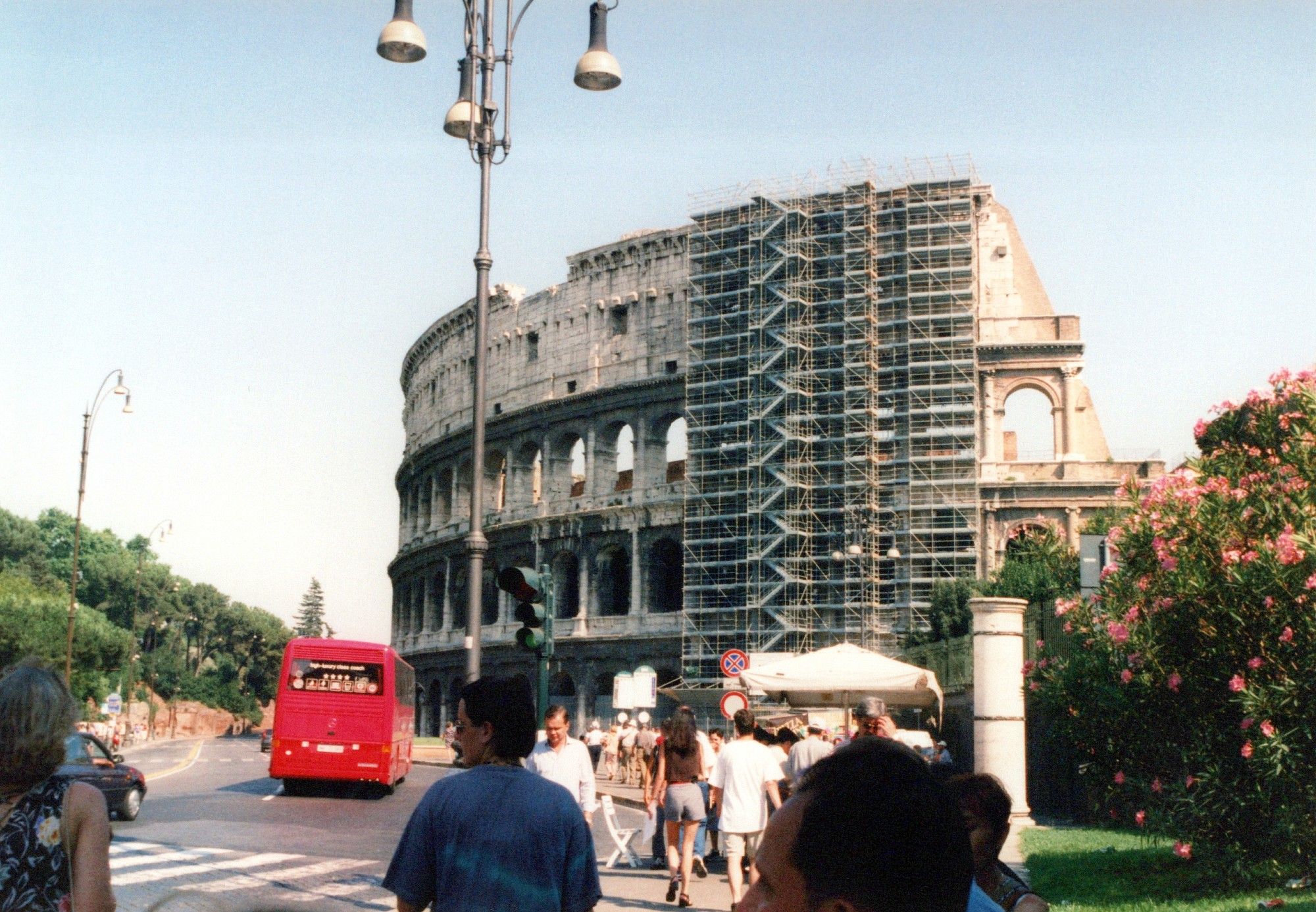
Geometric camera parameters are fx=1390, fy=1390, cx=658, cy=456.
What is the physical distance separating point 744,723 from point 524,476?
143 ft

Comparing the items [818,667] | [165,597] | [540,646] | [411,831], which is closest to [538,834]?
[411,831]

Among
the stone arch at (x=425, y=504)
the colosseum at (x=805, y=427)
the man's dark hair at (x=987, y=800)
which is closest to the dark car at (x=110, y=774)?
the man's dark hair at (x=987, y=800)

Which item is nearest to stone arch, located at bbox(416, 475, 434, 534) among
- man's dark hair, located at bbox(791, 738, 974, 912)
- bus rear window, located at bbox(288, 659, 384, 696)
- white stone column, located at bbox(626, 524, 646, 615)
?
white stone column, located at bbox(626, 524, 646, 615)

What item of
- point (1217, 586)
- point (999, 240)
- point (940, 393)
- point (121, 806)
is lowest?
point (121, 806)

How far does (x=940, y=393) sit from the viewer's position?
139ft

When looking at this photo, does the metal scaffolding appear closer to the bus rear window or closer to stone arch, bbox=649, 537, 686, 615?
stone arch, bbox=649, 537, 686, 615

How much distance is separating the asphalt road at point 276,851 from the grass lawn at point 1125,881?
2850 mm

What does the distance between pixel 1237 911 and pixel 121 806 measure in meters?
14.2

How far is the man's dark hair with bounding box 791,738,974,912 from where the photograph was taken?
1518 millimetres

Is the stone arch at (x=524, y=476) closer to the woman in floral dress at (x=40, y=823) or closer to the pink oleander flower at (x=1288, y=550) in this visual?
the pink oleander flower at (x=1288, y=550)

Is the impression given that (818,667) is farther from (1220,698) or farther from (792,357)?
(792,357)

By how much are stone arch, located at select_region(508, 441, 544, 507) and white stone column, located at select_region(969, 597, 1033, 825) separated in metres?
38.0

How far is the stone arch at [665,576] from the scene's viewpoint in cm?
4788

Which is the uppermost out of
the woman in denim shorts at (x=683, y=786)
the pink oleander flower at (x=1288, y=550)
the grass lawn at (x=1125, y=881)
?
the pink oleander flower at (x=1288, y=550)
